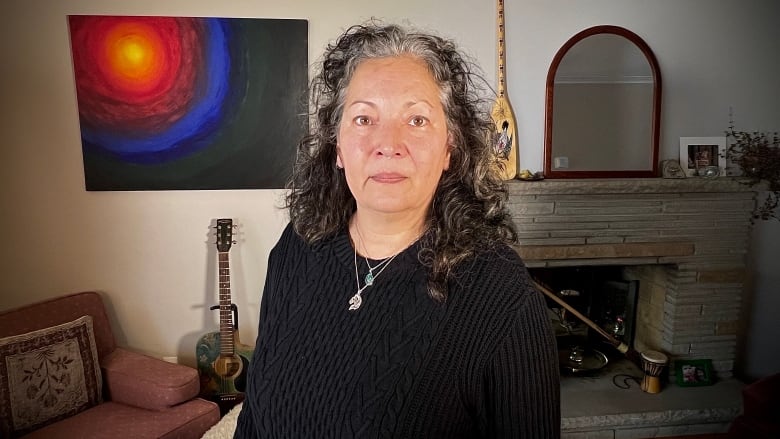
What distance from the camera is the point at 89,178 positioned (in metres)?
2.41

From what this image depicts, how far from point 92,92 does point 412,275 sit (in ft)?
6.93

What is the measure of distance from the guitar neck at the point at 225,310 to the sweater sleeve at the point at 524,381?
1.81 metres

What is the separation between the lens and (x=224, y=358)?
2426mm

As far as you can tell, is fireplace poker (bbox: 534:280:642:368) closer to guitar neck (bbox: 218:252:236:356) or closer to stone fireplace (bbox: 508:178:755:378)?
stone fireplace (bbox: 508:178:755:378)

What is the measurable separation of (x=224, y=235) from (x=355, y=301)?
5.31 ft

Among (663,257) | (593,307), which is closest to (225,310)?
(593,307)

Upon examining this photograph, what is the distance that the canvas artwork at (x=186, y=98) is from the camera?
234 centimetres

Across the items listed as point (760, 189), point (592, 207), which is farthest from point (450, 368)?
point (760, 189)

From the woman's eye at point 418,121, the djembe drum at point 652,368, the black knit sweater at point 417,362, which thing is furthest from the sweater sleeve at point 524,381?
the djembe drum at point 652,368

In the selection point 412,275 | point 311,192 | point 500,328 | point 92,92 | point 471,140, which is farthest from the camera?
point 92,92

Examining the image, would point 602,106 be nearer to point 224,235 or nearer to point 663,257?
point 663,257

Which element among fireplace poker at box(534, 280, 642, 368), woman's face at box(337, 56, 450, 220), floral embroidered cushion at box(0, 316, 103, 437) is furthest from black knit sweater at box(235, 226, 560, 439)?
fireplace poker at box(534, 280, 642, 368)

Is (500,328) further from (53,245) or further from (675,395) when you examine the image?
(53,245)

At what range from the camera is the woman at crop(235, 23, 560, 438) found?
859 millimetres
